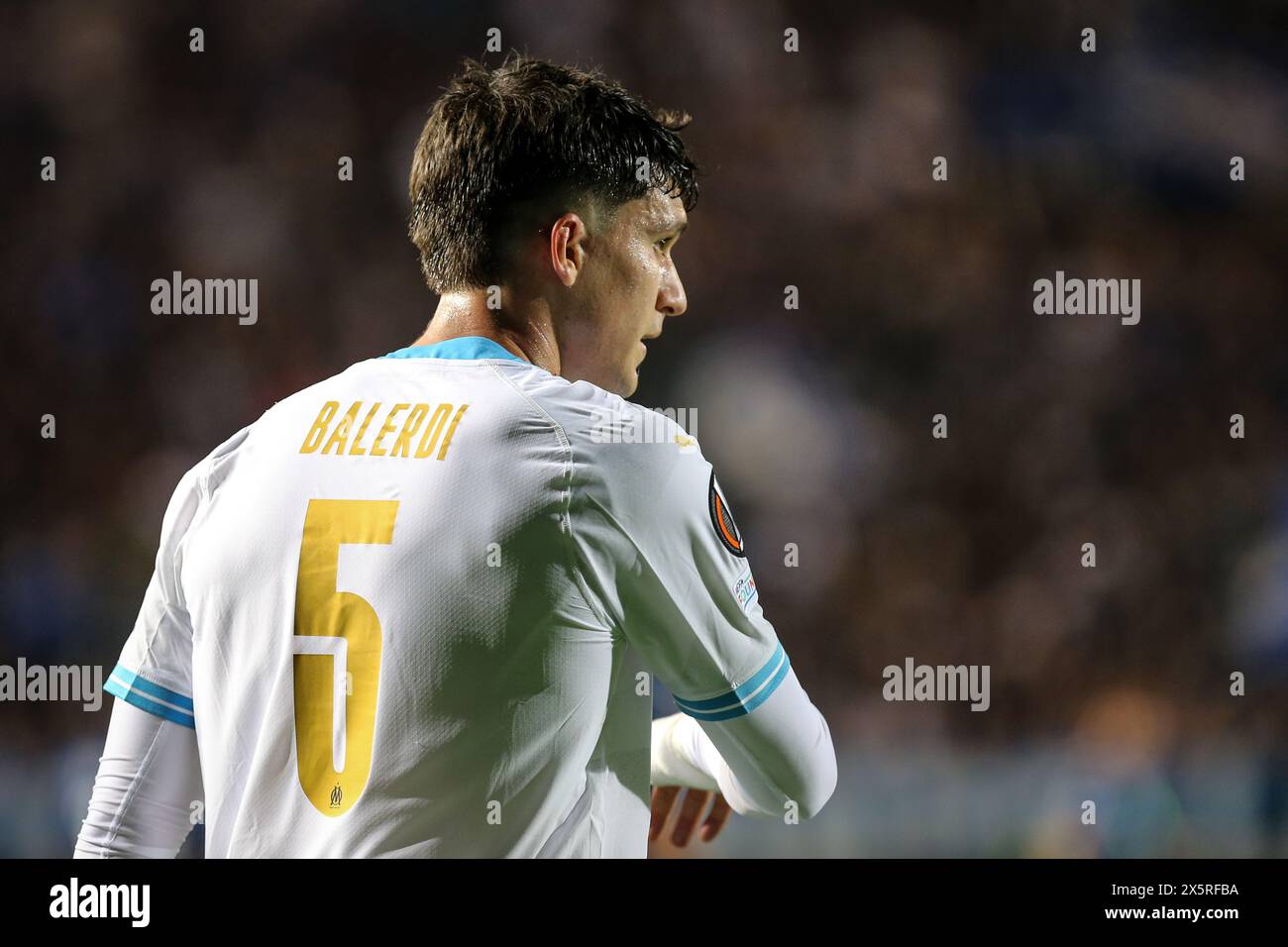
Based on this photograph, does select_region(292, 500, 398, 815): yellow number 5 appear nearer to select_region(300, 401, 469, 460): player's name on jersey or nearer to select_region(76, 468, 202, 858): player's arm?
select_region(300, 401, 469, 460): player's name on jersey

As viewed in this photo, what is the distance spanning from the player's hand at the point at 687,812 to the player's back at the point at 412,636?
1.02 ft

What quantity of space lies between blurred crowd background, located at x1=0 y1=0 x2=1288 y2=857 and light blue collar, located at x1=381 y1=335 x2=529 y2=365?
270 cm

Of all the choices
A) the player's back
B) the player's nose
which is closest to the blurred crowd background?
the player's nose

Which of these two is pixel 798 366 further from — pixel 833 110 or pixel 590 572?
pixel 590 572

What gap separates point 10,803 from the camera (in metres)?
3.45

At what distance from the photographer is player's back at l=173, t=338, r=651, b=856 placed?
3.11 ft

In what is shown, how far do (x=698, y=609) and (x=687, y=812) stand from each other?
42cm

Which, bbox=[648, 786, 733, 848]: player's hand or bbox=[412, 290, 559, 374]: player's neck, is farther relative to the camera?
bbox=[648, 786, 733, 848]: player's hand

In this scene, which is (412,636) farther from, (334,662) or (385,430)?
(385,430)

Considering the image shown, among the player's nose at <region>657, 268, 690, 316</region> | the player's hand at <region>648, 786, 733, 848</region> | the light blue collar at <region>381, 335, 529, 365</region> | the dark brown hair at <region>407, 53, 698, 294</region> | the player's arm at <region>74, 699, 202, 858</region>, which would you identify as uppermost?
the dark brown hair at <region>407, 53, 698, 294</region>

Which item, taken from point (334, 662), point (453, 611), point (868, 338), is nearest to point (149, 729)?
point (334, 662)

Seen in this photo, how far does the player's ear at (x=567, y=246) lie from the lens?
3.69 feet

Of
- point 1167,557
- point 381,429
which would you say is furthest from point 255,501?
point 1167,557

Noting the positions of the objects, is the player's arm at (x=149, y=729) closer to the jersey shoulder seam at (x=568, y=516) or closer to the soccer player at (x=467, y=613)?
the soccer player at (x=467, y=613)
